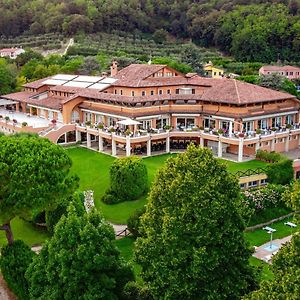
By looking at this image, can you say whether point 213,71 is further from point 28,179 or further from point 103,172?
point 28,179

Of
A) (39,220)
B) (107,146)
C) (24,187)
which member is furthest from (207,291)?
(107,146)

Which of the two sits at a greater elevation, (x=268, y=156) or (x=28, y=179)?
(x=28, y=179)

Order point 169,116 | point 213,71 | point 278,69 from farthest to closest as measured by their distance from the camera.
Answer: point 213,71 < point 278,69 < point 169,116

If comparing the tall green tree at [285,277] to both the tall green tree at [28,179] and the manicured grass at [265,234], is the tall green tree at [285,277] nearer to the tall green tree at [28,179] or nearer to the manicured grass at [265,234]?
the tall green tree at [28,179]

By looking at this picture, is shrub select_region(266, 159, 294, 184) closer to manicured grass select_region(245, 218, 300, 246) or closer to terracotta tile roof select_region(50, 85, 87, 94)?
manicured grass select_region(245, 218, 300, 246)

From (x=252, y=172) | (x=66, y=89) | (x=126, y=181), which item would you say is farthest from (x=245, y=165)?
(x=66, y=89)

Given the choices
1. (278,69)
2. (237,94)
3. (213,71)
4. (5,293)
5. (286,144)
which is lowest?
(213,71)
